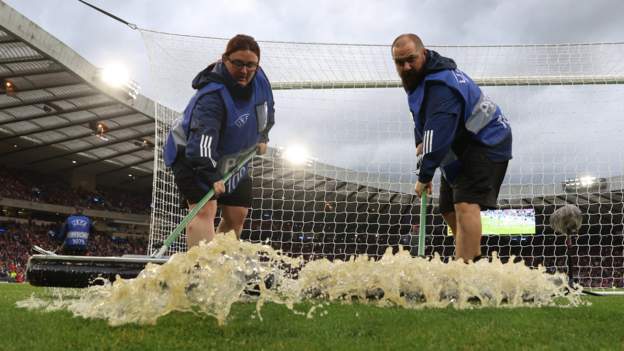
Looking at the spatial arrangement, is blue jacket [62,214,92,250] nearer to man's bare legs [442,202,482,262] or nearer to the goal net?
the goal net

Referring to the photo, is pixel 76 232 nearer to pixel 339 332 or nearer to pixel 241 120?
pixel 241 120

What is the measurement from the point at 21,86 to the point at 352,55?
1533 cm

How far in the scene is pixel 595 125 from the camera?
984 centimetres

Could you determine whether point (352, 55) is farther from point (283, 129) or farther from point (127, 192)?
point (127, 192)

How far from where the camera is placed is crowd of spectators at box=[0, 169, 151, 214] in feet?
98.3

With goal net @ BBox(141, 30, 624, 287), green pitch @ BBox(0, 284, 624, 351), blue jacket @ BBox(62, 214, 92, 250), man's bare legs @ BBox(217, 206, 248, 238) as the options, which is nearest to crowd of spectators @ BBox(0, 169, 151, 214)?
blue jacket @ BBox(62, 214, 92, 250)

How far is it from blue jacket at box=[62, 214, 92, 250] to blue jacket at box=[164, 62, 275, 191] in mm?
6304

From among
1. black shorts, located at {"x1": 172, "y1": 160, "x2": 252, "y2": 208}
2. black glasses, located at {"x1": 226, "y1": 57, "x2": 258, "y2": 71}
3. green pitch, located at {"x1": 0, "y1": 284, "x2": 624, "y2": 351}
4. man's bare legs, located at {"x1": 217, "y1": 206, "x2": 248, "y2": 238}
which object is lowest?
green pitch, located at {"x1": 0, "y1": 284, "x2": 624, "y2": 351}

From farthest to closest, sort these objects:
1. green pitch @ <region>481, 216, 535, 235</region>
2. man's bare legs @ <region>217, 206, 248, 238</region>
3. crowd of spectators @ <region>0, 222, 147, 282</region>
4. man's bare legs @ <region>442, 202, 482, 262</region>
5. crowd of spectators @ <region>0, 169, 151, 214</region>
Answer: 1. crowd of spectators @ <region>0, 169, 151, 214</region>
2. crowd of spectators @ <region>0, 222, 147, 282</region>
3. green pitch @ <region>481, 216, 535, 235</region>
4. man's bare legs @ <region>217, 206, 248, 238</region>
5. man's bare legs @ <region>442, 202, 482, 262</region>

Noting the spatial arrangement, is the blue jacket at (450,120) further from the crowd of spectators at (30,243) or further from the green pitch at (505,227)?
the crowd of spectators at (30,243)

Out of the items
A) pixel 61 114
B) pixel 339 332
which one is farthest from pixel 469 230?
pixel 61 114

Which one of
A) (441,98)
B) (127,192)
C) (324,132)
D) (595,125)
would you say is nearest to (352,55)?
(324,132)

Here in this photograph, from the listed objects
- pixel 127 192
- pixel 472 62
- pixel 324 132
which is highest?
pixel 472 62

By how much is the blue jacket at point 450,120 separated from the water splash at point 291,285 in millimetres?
704
